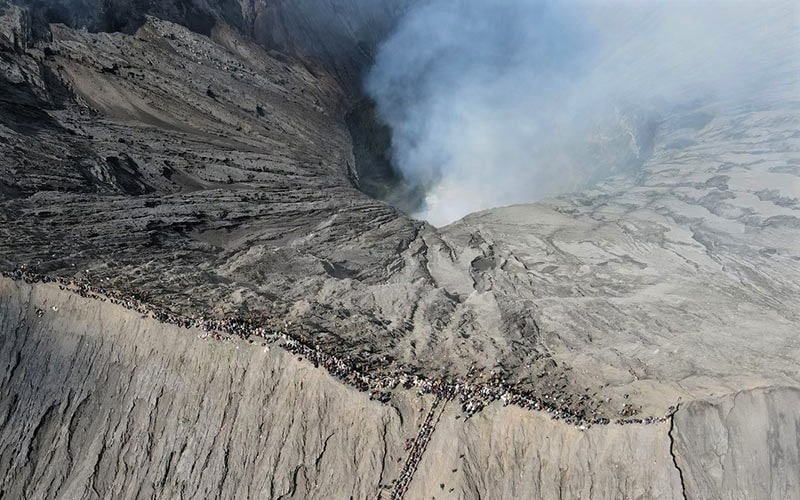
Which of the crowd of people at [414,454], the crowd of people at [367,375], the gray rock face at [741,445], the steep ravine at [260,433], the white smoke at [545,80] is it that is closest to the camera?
the gray rock face at [741,445]

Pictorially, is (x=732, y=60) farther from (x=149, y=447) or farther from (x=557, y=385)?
(x=149, y=447)

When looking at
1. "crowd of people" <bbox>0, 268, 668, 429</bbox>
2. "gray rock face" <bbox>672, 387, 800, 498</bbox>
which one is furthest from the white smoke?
"gray rock face" <bbox>672, 387, 800, 498</bbox>

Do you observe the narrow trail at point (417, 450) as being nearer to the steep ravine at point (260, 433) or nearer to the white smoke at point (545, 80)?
the steep ravine at point (260, 433)

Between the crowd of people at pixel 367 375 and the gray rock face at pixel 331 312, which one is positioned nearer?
the gray rock face at pixel 331 312

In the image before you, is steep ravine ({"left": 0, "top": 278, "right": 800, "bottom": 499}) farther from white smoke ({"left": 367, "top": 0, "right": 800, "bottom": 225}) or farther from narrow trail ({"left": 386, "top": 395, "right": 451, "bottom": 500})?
white smoke ({"left": 367, "top": 0, "right": 800, "bottom": 225})

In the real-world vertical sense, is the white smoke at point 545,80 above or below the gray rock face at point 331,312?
above

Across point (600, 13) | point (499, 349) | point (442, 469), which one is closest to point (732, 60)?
point (600, 13)

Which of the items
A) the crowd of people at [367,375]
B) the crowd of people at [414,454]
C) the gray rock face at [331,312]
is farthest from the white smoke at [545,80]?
the crowd of people at [414,454]
